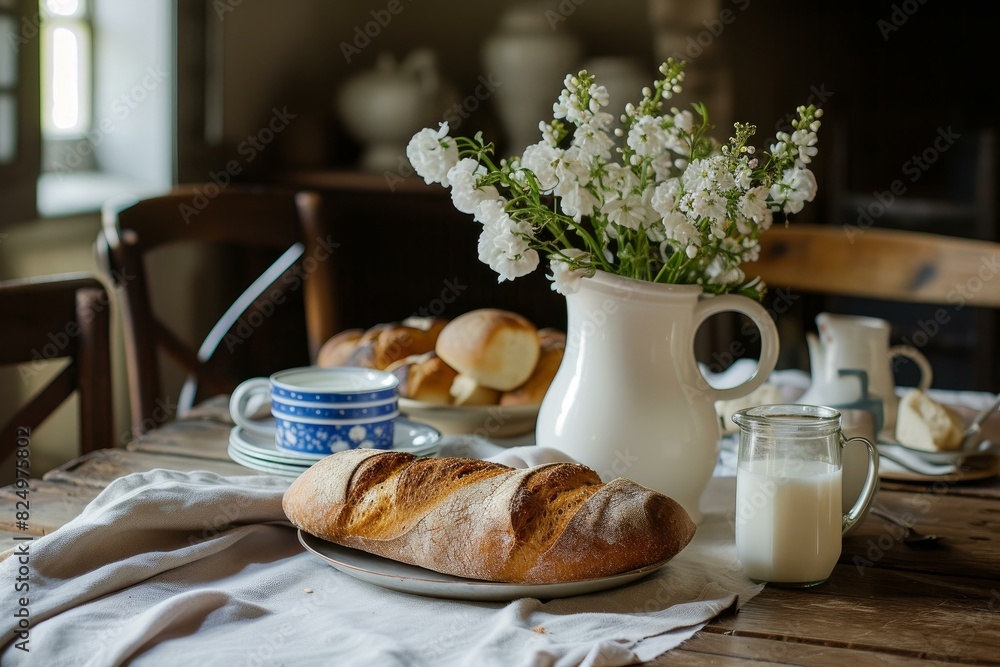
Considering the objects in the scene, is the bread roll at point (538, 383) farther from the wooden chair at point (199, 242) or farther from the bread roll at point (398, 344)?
the wooden chair at point (199, 242)

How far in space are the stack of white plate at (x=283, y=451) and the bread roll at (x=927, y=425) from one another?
53cm

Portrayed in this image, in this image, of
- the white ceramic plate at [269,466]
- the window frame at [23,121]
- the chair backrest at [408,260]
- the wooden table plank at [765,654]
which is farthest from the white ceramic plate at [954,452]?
the window frame at [23,121]

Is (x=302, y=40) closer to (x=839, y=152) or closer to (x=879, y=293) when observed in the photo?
(x=839, y=152)

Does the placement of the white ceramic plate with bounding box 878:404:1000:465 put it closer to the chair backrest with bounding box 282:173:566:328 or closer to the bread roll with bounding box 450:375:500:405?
the bread roll with bounding box 450:375:500:405

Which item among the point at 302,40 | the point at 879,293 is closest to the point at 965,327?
the point at 879,293

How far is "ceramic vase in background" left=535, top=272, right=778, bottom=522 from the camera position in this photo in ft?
3.01

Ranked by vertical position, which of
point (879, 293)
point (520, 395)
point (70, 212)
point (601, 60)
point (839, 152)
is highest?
point (601, 60)

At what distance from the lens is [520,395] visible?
1274mm

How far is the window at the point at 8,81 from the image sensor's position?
2.07 m

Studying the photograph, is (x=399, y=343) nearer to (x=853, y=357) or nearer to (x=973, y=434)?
(x=853, y=357)

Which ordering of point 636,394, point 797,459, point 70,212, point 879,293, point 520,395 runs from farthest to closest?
point 70,212 < point 879,293 < point 520,395 < point 636,394 < point 797,459

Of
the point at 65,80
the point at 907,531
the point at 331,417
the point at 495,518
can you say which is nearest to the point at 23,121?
the point at 65,80

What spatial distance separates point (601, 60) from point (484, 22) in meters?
0.42

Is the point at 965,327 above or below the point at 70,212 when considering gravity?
below
